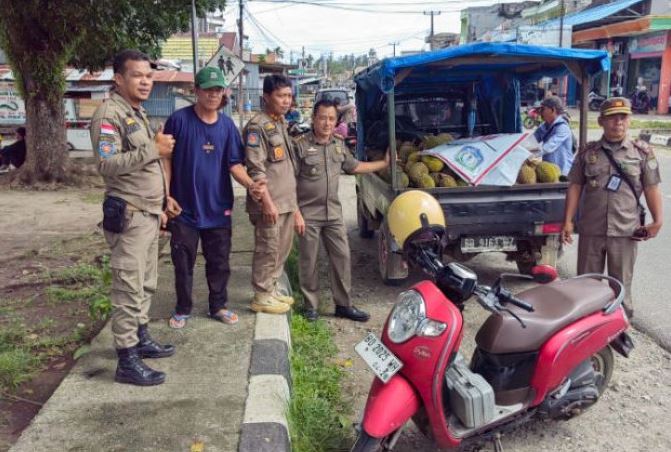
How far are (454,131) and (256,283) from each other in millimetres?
4193

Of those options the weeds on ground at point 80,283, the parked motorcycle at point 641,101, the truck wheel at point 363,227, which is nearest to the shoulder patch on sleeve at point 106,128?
the weeds on ground at point 80,283

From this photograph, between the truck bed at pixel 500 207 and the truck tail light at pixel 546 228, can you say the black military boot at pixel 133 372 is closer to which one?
the truck bed at pixel 500 207

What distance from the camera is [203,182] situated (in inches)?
148

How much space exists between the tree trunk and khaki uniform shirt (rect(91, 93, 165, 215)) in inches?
371

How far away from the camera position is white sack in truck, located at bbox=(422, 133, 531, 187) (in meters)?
5.35

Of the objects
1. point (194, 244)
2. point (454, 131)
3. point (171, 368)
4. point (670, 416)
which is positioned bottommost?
point (670, 416)

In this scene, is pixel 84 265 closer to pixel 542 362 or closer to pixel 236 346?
pixel 236 346

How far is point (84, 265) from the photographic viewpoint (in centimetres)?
609

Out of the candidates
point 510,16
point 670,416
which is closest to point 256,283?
point 670,416

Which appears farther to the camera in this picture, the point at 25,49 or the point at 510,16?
the point at 510,16

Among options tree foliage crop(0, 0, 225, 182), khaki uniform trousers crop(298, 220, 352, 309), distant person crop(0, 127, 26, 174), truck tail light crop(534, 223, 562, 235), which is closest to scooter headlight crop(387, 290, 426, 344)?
khaki uniform trousers crop(298, 220, 352, 309)

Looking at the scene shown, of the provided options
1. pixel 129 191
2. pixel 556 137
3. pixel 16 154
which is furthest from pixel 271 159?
pixel 16 154

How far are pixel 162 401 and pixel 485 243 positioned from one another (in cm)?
328

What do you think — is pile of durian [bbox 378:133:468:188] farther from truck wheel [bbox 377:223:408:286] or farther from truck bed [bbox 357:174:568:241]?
truck wheel [bbox 377:223:408:286]
